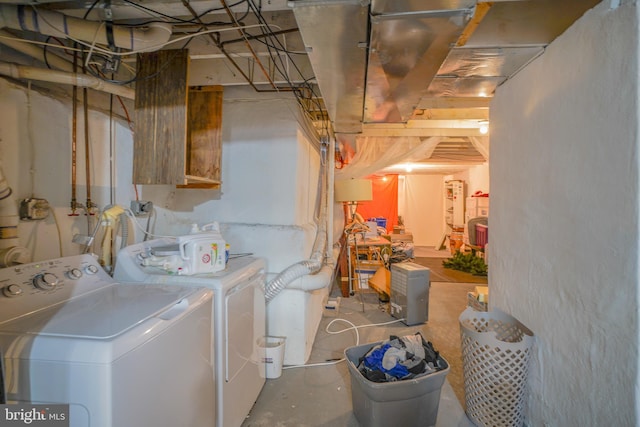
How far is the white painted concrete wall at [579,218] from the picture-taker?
3.40 feet

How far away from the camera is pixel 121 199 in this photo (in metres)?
2.08

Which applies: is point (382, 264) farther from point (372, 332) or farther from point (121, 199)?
point (121, 199)

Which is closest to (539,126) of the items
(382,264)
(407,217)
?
(382,264)

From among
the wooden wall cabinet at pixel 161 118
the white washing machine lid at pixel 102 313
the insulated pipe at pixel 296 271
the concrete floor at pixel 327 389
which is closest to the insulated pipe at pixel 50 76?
the wooden wall cabinet at pixel 161 118

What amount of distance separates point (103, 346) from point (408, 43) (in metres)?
1.53

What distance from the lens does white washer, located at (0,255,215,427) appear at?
830mm

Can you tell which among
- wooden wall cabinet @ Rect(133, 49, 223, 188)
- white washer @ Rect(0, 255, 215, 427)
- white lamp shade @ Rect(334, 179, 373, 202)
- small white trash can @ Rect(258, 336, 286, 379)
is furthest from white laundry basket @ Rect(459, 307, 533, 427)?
white lamp shade @ Rect(334, 179, 373, 202)

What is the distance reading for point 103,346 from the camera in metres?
0.84

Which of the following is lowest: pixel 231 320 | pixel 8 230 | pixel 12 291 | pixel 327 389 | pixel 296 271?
pixel 327 389

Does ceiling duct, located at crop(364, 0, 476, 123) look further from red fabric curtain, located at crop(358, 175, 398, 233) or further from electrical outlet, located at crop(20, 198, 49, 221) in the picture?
red fabric curtain, located at crop(358, 175, 398, 233)

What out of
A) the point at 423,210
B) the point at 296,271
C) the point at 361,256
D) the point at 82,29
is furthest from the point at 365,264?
the point at 423,210

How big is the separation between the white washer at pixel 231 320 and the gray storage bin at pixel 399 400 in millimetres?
616

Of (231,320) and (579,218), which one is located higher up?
(579,218)

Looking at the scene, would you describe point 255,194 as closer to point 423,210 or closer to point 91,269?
point 91,269
